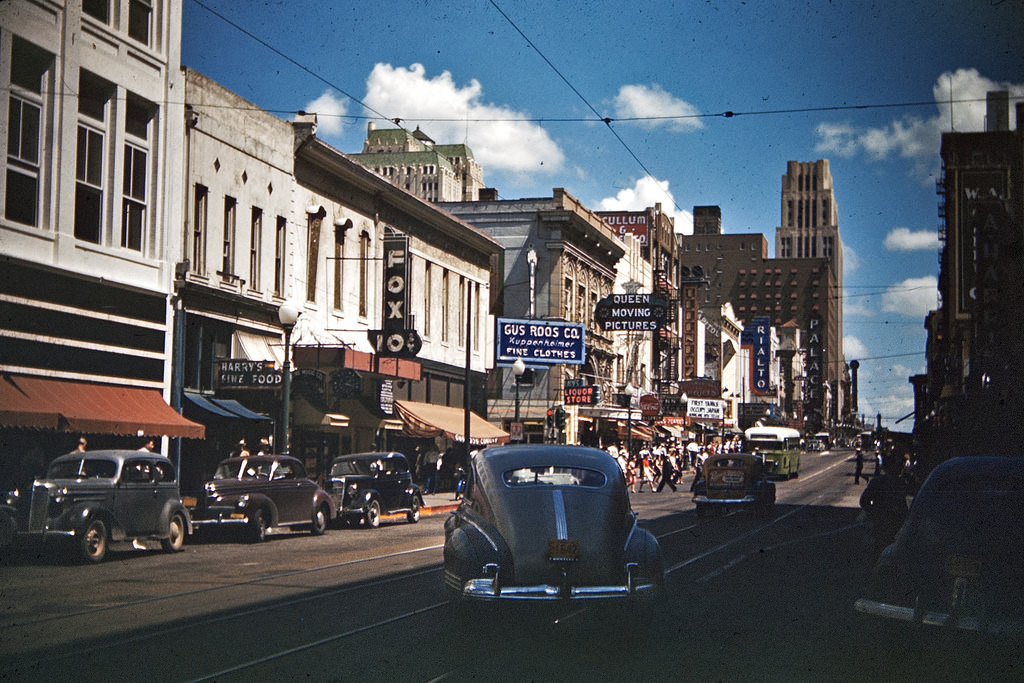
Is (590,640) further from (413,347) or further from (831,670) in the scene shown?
(413,347)

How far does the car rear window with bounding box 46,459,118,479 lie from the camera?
59.2 feet

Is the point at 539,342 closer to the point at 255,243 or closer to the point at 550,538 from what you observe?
the point at 255,243

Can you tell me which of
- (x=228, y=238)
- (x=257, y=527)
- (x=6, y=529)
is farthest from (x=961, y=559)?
(x=228, y=238)

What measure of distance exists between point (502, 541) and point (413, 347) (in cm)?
2682

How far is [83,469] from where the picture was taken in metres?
18.2

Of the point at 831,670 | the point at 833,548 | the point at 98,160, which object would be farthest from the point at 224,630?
the point at 98,160

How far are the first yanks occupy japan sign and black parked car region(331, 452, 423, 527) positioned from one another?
894 inches

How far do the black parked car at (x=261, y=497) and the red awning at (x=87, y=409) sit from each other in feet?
12.0

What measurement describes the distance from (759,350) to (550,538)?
14208 cm

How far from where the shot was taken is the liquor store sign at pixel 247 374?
2900cm

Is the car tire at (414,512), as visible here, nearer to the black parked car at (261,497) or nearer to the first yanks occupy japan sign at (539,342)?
the black parked car at (261,497)

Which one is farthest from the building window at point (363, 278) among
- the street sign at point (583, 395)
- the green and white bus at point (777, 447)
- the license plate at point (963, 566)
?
the green and white bus at point (777, 447)

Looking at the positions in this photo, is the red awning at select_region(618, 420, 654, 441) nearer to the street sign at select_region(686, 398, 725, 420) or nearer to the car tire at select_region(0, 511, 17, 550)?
the street sign at select_region(686, 398, 725, 420)

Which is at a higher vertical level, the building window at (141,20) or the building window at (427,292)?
the building window at (141,20)
